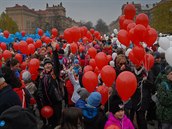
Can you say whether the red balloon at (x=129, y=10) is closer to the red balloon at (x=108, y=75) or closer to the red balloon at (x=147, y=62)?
the red balloon at (x=147, y=62)

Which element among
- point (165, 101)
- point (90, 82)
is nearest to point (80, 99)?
point (90, 82)

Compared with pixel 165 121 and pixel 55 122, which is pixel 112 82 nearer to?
pixel 165 121

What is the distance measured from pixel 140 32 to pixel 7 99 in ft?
10.7

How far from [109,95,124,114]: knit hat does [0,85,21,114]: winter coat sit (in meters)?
1.44

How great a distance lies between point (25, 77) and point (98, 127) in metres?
2.31

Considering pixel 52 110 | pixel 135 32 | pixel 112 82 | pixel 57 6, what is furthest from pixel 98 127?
pixel 57 6

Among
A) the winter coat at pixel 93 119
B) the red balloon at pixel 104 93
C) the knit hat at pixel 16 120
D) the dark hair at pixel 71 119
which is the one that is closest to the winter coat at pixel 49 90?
the red balloon at pixel 104 93

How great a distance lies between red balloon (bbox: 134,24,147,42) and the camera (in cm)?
556

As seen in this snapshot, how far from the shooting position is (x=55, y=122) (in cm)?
557

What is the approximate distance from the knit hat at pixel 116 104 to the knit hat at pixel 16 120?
7.04 feet

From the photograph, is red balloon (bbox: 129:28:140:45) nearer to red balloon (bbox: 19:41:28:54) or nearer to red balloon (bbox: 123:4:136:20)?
red balloon (bbox: 123:4:136:20)

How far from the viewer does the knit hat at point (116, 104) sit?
4.05 m

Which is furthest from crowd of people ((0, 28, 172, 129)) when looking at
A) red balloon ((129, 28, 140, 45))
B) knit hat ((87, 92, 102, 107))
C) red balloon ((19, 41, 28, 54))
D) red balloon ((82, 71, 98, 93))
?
red balloon ((19, 41, 28, 54))

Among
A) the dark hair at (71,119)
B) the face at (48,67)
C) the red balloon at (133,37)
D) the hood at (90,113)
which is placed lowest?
the hood at (90,113)
